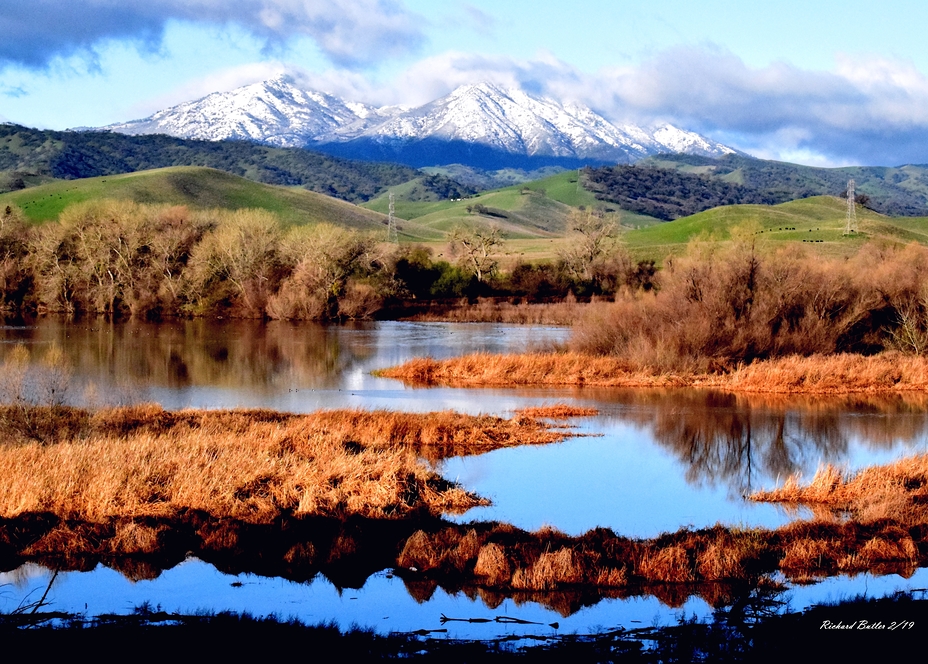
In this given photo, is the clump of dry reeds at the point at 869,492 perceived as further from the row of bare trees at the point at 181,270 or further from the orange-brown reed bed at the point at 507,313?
the row of bare trees at the point at 181,270

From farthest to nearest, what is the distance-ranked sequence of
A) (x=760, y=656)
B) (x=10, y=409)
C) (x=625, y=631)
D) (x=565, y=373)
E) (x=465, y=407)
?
(x=565, y=373), (x=465, y=407), (x=10, y=409), (x=625, y=631), (x=760, y=656)

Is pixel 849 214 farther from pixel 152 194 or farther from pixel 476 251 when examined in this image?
pixel 152 194

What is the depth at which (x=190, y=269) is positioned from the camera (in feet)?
305

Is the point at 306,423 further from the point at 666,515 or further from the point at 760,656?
the point at 760,656

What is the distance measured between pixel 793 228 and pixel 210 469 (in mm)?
143056

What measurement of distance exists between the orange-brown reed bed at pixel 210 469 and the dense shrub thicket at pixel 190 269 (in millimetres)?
60240

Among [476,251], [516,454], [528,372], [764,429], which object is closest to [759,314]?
[528,372]

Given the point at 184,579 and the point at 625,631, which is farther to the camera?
the point at 184,579

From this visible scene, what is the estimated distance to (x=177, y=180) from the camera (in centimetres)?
19162

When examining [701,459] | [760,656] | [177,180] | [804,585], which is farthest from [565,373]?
[177,180]

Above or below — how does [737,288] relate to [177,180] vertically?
below

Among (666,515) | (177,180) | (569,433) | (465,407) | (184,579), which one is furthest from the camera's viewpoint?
(177,180)

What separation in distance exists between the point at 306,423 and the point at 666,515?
12.0 metres

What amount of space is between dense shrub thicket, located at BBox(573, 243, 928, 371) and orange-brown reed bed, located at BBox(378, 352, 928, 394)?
5.18ft
